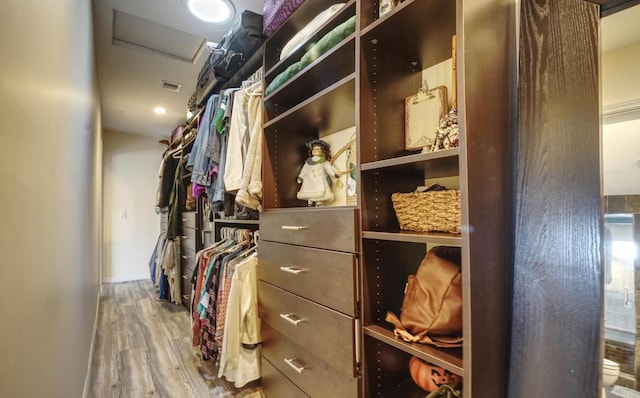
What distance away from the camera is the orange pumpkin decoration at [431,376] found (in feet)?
2.82

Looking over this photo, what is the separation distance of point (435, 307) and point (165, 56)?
2.82 m

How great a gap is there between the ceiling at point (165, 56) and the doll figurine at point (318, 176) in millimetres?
1029

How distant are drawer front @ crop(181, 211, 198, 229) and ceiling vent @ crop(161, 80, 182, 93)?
4.26ft

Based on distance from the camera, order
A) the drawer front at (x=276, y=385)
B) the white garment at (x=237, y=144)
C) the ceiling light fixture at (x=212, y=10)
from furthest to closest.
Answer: the ceiling light fixture at (x=212, y=10) → the white garment at (x=237, y=144) → the drawer front at (x=276, y=385)

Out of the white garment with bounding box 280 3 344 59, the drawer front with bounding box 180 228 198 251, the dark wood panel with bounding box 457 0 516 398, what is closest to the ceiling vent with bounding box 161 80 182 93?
the drawer front with bounding box 180 228 198 251

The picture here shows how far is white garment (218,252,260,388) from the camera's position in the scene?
166cm

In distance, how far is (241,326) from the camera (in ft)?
5.48

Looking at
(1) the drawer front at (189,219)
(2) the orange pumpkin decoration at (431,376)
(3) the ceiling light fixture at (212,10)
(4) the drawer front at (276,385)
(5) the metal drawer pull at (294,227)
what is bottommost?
(4) the drawer front at (276,385)

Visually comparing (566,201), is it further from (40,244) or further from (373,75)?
(40,244)

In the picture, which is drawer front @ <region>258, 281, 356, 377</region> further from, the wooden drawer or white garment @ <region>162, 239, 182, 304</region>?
white garment @ <region>162, 239, 182, 304</region>

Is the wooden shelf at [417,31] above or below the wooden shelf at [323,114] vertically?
above

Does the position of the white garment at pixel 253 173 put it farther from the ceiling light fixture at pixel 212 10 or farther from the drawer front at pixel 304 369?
the ceiling light fixture at pixel 212 10

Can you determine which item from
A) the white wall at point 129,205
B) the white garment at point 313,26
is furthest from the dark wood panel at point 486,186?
the white wall at point 129,205

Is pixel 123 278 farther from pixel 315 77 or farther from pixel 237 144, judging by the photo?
pixel 315 77
